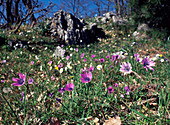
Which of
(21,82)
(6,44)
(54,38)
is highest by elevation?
(54,38)

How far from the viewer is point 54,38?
657cm

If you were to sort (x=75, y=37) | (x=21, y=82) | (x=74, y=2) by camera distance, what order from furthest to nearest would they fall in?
(x=74, y=2)
(x=75, y=37)
(x=21, y=82)

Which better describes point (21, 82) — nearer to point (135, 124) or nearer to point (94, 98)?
point (94, 98)

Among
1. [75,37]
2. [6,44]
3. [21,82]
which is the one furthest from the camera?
[75,37]

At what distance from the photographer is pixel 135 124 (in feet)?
3.14

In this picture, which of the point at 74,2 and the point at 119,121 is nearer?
the point at 119,121

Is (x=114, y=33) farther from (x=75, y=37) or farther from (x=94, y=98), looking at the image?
(x=94, y=98)

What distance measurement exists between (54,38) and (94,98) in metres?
5.88

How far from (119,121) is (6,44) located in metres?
6.43

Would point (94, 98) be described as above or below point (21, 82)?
below

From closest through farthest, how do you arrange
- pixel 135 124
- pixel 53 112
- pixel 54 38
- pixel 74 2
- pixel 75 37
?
pixel 135 124
pixel 53 112
pixel 75 37
pixel 54 38
pixel 74 2

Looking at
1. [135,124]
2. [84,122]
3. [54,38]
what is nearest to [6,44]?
[54,38]

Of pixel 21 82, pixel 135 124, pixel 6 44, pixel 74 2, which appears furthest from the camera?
pixel 74 2

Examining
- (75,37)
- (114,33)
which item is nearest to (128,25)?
(114,33)
